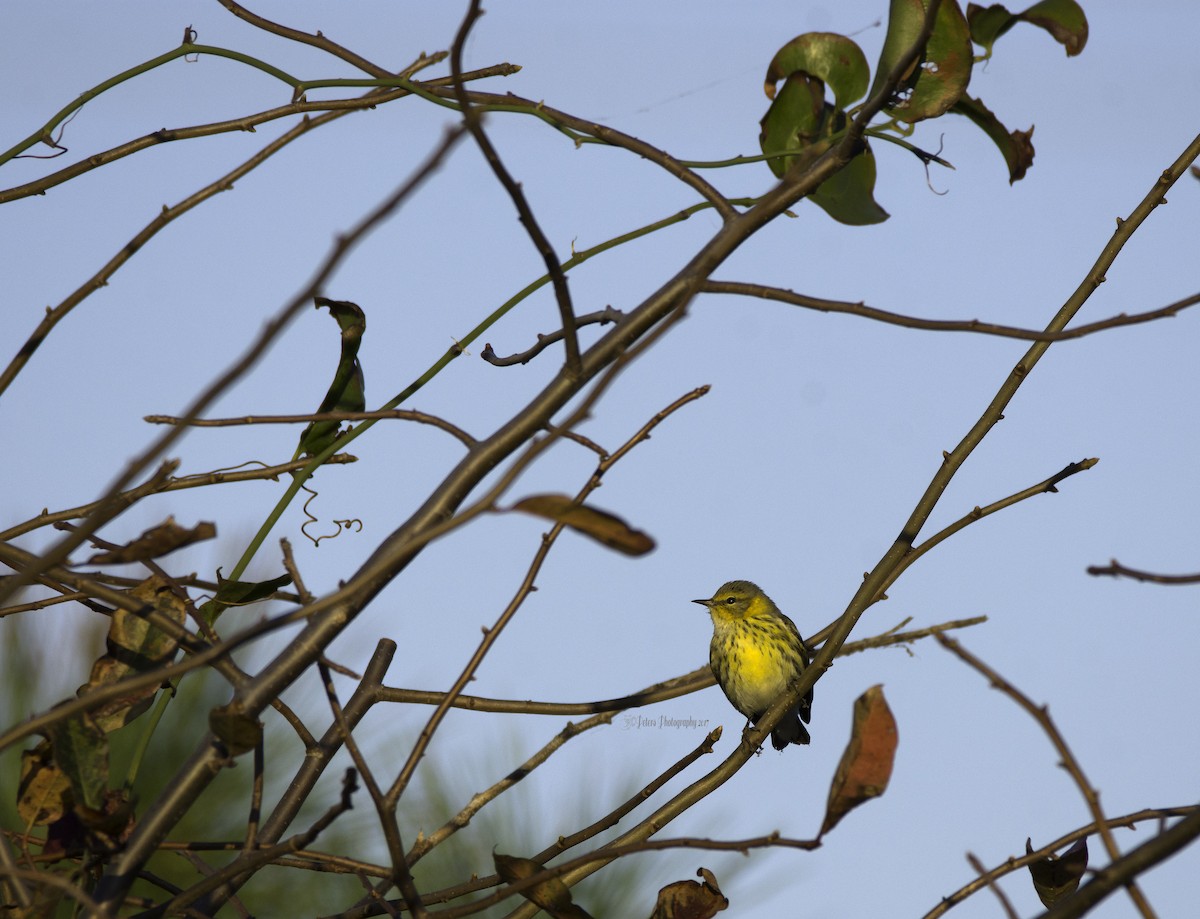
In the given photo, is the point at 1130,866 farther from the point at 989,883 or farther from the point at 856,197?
the point at 856,197

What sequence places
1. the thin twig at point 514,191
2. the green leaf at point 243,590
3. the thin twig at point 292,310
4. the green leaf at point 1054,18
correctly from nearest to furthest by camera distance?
1. the thin twig at point 292,310
2. the thin twig at point 514,191
3. the green leaf at point 1054,18
4. the green leaf at point 243,590

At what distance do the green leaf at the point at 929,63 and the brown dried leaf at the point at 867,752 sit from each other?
747 millimetres

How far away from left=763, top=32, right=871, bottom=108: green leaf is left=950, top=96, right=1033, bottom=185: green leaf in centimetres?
13

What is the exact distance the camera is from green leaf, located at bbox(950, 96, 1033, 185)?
1698 mm

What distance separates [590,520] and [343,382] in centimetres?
83

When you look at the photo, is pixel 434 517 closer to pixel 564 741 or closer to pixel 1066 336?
pixel 564 741

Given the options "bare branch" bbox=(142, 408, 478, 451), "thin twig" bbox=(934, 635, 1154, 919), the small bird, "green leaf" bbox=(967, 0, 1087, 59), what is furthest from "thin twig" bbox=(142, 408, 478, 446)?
the small bird

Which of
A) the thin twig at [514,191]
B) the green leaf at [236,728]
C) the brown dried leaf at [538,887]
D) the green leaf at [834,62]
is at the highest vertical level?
the green leaf at [834,62]

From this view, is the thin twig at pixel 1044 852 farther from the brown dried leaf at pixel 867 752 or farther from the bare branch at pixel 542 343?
the bare branch at pixel 542 343

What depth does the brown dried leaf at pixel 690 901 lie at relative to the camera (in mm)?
1619

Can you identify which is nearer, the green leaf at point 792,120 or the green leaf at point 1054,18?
the green leaf at point 1054,18

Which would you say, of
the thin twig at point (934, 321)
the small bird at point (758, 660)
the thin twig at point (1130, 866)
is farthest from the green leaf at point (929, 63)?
the small bird at point (758, 660)

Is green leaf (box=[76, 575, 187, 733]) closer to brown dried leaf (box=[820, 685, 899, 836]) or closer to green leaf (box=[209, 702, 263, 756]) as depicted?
green leaf (box=[209, 702, 263, 756])

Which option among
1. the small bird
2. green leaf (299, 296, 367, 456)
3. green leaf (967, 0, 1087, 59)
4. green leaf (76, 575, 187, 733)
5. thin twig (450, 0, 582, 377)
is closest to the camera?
thin twig (450, 0, 582, 377)
